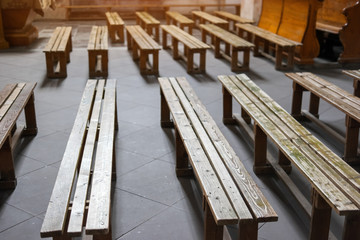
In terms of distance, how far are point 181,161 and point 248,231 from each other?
4.47 ft

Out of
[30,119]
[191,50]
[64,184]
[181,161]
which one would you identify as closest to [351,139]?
[181,161]

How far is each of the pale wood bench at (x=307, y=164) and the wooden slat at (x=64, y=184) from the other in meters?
1.30

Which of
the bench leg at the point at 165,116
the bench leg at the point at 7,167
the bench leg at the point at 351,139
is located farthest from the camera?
the bench leg at the point at 165,116

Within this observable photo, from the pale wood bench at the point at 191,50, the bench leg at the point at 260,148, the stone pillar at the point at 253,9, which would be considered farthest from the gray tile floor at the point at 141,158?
the stone pillar at the point at 253,9

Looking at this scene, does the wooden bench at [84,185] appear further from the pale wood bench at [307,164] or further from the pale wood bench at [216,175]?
the pale wood bench at [307,164]

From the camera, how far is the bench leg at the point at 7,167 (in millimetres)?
3387

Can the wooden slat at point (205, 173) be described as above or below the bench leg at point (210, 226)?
above

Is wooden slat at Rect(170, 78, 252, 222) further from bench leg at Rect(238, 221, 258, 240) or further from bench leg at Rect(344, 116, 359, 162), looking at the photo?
bench leg at Rect(344, 116, 359, 162)

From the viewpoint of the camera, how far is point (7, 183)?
11.2 ft

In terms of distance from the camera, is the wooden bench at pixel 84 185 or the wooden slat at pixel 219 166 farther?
the wooden slat at pixel 219 166

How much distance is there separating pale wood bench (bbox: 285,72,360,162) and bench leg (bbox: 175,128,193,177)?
130 centimetres

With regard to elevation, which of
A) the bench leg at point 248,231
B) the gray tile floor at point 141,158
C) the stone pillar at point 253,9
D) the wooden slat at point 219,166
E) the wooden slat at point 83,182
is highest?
the stone pillar at point 253,9

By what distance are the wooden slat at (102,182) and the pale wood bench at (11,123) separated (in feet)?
2.16

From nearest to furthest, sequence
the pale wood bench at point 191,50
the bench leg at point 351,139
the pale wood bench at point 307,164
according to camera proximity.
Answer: the pale wood bench at point 307,164 → the bench leg at point 351,139 → the pale wood bench at point 191,50
